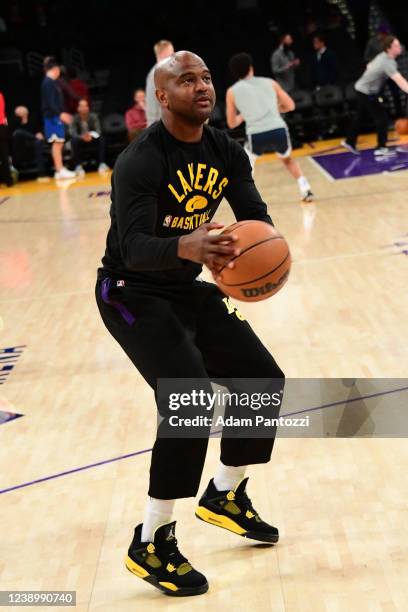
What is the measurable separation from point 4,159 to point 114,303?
42.5 feet

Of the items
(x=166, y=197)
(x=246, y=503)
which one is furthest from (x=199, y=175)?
(x=246, y=503)

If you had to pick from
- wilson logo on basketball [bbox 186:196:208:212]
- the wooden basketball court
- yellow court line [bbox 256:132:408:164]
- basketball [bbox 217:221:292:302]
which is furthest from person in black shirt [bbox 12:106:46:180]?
basketball [bbox 217:221:292:302]

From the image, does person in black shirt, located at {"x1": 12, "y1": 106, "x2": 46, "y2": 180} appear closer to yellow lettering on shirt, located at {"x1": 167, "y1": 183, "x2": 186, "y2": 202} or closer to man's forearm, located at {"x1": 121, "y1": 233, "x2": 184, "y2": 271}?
yellow lettering on shirt, located at {"x1": 167, "y1": 183, "x2": 186, "y2": 202}

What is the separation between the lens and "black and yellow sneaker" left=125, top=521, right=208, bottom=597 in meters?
3.39

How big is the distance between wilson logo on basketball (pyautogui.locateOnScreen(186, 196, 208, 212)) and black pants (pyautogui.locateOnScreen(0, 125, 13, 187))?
12457 millimetres

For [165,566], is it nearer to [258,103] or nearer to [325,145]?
[258,103]

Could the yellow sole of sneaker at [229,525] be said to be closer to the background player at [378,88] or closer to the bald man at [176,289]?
the bald man at [176,289]

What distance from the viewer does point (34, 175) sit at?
17156mm

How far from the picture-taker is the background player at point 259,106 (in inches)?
432

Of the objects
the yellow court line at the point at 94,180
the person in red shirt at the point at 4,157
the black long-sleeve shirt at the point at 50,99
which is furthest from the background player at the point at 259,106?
the black long-sleeve shirt at the point at 50,99

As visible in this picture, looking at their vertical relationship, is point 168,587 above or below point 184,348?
below

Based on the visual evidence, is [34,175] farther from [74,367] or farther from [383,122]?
[74,367]

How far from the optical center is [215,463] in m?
4.54

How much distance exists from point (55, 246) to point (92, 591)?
7441 mm
